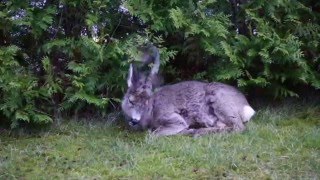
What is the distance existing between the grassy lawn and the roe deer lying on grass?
1.02 feet

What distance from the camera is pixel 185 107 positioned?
7.25 meters

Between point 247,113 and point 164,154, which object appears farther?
point 247,113

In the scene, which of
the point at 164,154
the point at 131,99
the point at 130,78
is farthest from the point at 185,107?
the point at 164,154

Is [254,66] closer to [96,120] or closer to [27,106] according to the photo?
[96,120]

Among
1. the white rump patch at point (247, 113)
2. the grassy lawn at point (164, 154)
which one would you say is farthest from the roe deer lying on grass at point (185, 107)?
the grassy lawn at point (164, 154)

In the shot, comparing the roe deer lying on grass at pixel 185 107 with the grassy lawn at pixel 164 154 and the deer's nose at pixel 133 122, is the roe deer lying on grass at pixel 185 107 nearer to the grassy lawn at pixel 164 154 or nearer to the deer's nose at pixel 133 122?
the deer's nose at pixel 133 122

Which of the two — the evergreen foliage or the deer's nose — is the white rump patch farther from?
the deer's nose

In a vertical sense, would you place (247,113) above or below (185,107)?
below

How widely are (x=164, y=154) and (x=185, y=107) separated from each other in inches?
61.7

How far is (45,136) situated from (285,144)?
3482 millimetres

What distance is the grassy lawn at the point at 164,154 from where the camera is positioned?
529 cm

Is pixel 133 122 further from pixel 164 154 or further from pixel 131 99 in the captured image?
pixel 164 154

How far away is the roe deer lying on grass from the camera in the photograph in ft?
22.8

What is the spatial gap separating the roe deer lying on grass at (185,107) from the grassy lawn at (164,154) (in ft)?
1.02
